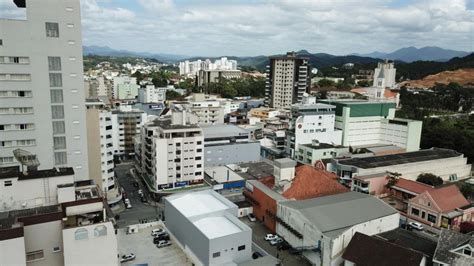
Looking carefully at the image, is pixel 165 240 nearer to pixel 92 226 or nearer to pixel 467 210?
pixel 92 226

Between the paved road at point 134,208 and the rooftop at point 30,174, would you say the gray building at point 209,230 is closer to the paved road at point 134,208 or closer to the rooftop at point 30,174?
the paved road at point 134,208

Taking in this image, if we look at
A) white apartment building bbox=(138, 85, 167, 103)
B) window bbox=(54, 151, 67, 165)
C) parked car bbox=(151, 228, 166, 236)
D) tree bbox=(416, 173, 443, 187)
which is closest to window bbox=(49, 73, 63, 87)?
window bbox=(54, 151, 67, 165)

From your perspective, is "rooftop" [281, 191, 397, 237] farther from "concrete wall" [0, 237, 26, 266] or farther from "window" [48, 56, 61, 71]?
"window" [48, 56, 61, 71]

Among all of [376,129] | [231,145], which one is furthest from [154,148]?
[376,129]

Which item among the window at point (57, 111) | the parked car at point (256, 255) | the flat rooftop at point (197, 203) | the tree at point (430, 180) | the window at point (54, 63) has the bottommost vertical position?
the parked car at point (256, 255)

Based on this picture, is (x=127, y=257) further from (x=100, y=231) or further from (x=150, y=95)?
(x=150, y=95)

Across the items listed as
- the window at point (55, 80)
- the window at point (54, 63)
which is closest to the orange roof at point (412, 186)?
the window at point (55, 80)
